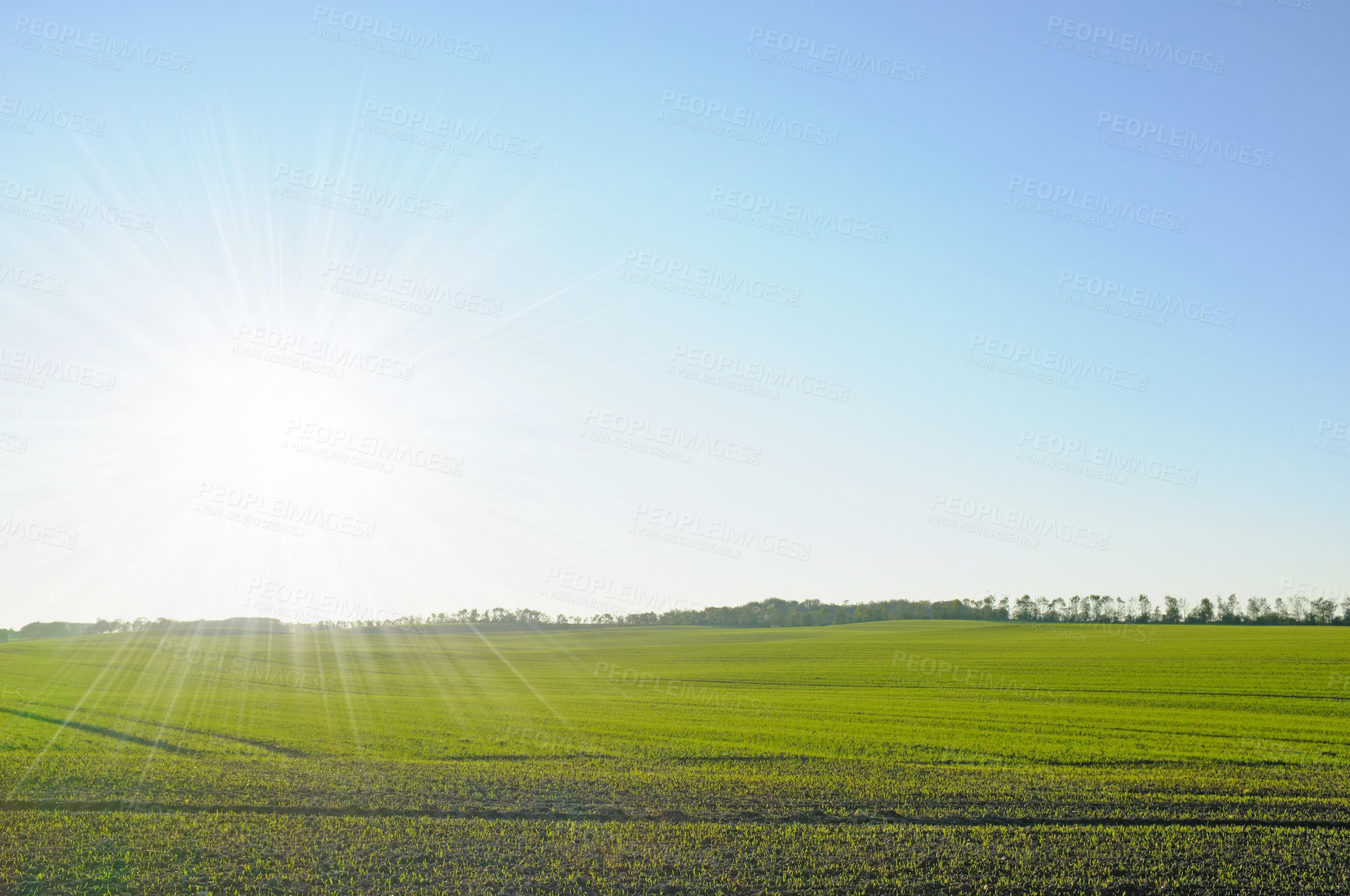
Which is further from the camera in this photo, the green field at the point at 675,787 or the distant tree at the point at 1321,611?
the distant tree at the point at 1321,611

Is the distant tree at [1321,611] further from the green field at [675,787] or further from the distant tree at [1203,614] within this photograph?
the green field at [675,787]

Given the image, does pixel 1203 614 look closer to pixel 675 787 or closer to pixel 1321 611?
pixel 1321 611

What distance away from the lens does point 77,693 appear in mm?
48281

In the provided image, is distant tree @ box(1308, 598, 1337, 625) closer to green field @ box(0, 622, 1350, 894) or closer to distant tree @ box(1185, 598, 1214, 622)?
distant tree @ box(1185, 598, 1214, 622)

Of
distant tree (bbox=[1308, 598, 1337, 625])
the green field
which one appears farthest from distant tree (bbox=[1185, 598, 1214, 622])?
the green field

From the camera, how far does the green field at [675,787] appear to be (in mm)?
17031

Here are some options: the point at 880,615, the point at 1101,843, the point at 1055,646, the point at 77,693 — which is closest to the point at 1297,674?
the point at 1055,646

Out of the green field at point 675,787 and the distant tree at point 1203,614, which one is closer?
the green field at point 675,787

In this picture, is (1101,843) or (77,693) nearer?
(1101,843)

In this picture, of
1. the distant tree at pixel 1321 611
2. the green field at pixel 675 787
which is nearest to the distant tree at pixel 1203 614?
the distant tree at pixel 1321 611

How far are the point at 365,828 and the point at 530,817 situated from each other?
4.21 meters

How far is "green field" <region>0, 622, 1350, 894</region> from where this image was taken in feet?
55.9

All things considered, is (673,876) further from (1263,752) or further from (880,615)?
(880,615)

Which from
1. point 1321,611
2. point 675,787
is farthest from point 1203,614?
point 675,787
